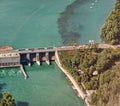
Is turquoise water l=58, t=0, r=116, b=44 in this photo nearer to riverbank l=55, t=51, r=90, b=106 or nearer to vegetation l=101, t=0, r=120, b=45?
vegetation l=101, t=0, r=120, b=45

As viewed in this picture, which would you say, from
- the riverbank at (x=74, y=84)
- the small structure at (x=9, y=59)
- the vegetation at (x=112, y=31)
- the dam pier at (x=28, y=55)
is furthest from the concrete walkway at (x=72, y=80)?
the vegetation at (x=112, y=31)

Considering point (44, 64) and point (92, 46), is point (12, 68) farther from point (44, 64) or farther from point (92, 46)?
point (92, 46)

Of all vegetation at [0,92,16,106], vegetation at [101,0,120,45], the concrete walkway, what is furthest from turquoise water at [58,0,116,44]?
vegetation at [0,92,16,106]

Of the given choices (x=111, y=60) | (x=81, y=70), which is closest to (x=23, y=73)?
(x=81, y=70)

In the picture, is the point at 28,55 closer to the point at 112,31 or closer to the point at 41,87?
the point at 41,87

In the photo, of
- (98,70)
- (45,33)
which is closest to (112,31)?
(98,70)
